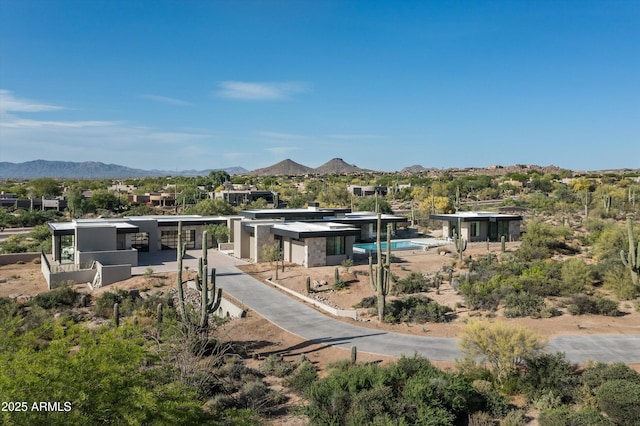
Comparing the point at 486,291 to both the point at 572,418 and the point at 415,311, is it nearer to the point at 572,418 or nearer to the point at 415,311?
the point at 415,311

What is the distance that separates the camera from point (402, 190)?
98.0 meters

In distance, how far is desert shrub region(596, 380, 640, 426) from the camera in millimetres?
11977

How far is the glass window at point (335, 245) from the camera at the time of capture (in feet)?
113

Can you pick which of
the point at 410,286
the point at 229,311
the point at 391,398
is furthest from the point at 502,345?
the point at 229,311

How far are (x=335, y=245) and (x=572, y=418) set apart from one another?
23548 millimetres

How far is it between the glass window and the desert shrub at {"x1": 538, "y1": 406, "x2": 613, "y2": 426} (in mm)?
22558

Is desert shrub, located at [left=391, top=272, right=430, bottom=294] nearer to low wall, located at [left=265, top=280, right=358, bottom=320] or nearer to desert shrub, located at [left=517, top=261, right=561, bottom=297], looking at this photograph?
low wall, located at [left=265, top=280, right=358, bottom=320]

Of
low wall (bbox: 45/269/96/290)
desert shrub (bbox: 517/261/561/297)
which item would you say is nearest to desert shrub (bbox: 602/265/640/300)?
desert shrub (bbox: 517/261/561/297)

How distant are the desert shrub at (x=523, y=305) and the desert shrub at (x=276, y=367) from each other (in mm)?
11097

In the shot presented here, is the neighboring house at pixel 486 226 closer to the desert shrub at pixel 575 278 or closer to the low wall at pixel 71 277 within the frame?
the desert shrub at pixel 575 278

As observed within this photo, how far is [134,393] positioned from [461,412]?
8.64 m

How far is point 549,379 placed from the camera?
14172mm

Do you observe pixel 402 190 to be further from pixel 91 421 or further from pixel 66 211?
pixel 91 421

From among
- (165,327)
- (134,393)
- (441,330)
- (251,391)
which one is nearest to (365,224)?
(441,330)
